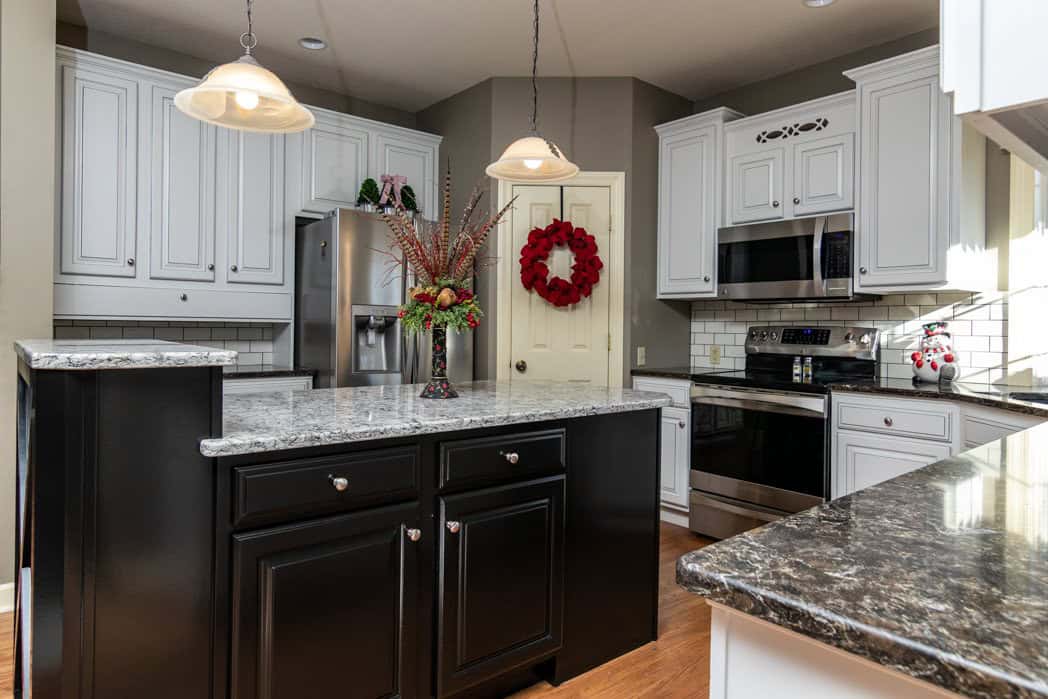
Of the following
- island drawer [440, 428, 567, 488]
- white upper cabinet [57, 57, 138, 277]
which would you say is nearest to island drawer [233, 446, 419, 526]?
island drawer [440, 428, 567, 488]

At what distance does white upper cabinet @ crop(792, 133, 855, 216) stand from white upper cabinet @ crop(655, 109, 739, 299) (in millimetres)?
460

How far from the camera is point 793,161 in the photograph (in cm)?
357

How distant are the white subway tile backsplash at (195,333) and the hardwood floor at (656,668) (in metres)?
1.43

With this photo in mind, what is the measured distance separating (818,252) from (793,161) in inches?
21.1

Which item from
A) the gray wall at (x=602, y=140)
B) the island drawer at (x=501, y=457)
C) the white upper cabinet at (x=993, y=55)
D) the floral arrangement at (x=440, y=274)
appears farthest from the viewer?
the gray wall at (x=602, y=140)

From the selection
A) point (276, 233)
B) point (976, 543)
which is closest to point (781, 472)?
point (976, 543)

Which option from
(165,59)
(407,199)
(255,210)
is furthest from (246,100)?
(165,59)

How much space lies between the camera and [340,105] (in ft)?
14.4

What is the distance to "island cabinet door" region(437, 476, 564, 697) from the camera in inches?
74.2

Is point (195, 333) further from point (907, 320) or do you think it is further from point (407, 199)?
point (907, 320)

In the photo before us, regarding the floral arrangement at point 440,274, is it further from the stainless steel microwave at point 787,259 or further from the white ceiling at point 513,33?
the stainless steel microwave at point 787,259

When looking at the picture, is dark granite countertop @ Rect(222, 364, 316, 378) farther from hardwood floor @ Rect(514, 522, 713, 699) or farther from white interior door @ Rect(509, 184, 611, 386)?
hardwood floor @ Rect(514, 522, 713, 699)

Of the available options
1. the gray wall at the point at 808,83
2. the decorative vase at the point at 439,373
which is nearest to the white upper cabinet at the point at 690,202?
the gray wall at the point at 808,83

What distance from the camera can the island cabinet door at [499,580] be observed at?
1884 millimetres
